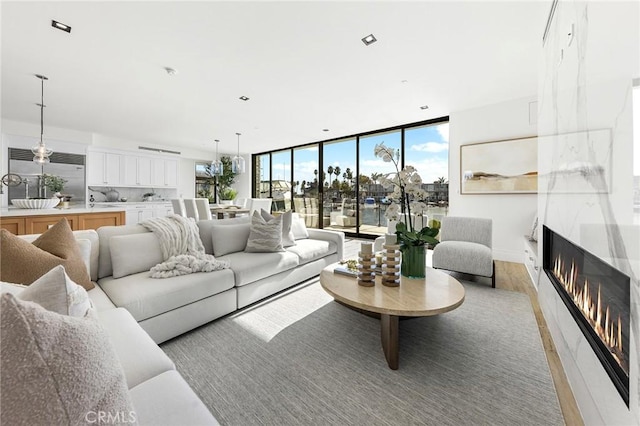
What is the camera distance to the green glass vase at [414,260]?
2.15m

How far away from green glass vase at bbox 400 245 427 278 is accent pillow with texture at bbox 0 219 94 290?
7.62 ft

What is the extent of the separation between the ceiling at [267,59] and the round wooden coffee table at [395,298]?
2241mm

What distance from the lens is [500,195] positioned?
4367mm

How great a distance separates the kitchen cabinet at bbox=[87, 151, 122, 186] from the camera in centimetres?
614

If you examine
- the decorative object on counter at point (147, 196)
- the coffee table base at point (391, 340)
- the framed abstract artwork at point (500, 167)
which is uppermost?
the framed abstract artwork at point (500, 167)

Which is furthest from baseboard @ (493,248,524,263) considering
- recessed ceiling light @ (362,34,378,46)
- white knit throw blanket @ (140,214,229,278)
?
white knit throw blanket @ (140,214,229,278)

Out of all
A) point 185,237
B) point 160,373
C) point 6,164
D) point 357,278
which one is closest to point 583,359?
point 357,278

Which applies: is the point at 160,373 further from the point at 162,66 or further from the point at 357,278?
the point at 162,66

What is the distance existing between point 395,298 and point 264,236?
1.68m

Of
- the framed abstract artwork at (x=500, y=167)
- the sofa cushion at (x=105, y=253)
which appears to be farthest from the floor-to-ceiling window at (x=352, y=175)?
the sofa cushion at (x=105, y=253)

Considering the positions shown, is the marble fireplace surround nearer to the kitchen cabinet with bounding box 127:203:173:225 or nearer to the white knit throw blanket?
the white knit throw blanket

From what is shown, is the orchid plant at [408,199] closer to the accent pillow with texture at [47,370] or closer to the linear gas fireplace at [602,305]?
the linear gas fireplace at [602,305]

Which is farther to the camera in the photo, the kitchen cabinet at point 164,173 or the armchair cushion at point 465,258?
the kitchen cabinet at point 164,173

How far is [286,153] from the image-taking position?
8.06 metres
